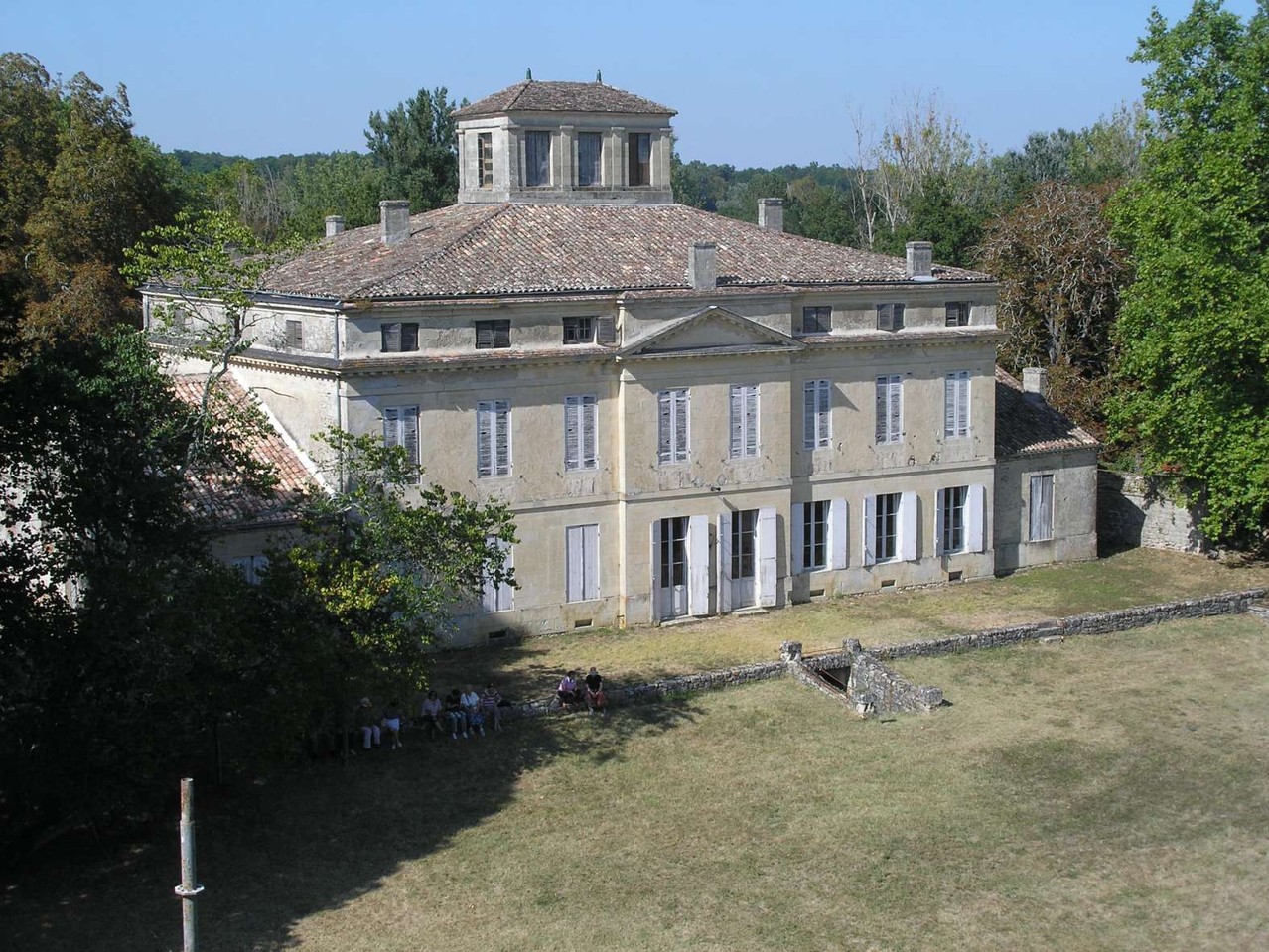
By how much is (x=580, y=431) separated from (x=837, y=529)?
7.48 m

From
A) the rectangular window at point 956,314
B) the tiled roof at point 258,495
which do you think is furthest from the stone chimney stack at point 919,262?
the tiled roof at point 258,495

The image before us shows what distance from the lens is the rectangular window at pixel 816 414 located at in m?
38.2

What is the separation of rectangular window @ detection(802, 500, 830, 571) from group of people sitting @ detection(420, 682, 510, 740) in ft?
38.3

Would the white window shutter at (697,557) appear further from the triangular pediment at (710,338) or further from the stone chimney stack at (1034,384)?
the stone chimney stack at (1034,384)

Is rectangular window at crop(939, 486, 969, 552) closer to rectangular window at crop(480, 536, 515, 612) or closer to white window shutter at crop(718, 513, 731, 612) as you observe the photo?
white window shutter at crop(718, 513, 731, 612)

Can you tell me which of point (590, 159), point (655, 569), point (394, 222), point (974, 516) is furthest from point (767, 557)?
point (394, 222)

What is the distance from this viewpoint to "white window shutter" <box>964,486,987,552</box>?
1604 inches

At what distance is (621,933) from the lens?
71.1 feet

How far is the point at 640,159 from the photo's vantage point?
41531 millimetres

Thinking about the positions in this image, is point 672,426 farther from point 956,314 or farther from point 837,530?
point 956,314

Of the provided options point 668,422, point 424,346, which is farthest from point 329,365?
point 668,422

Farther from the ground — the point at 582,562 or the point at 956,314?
the point at 956,314

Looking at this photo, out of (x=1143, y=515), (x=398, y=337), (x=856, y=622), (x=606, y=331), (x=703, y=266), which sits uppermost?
(x=703, y=266)

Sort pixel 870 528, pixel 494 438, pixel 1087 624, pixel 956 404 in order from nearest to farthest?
pixel 494 438 < pixel 1087 624 < pixel 870 528 < pixel 956 404
